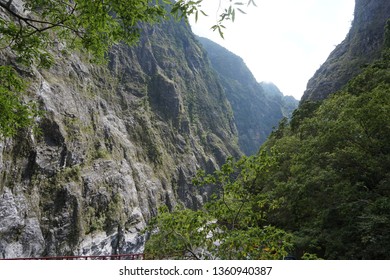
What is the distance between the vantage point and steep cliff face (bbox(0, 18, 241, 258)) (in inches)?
1217

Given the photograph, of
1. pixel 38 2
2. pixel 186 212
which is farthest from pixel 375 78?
pixel 38 2

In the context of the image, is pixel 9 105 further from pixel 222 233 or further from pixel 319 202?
pixel 319 202

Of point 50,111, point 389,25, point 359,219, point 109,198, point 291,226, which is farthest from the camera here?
point 389,25

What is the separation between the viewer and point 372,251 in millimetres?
11820

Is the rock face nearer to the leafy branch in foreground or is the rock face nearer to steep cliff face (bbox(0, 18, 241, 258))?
steep cliff face (bbox(0, 18, 241, 258))

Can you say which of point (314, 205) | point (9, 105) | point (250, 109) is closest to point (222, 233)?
point (9, 105)

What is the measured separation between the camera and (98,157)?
1759 inches

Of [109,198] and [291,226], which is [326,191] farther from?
[109,198]

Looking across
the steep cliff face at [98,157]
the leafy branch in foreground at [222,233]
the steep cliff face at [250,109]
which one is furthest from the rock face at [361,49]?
the steep cliff face at [250,109]

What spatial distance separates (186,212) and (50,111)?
36.6 metres

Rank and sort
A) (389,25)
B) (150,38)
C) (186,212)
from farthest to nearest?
(150,38) → (389,25) → (186,212)

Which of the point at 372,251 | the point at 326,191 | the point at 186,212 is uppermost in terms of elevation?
the point at 186,212

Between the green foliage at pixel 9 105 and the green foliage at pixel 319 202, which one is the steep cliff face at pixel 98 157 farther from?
the green foliage at pixel 319 202

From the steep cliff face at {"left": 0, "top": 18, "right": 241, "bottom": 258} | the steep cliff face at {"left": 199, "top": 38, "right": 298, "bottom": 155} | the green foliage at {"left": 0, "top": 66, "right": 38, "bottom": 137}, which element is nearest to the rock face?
the steep cliff face at {"left": 0, "top": 18, "right": 241, "bottom": 258}
